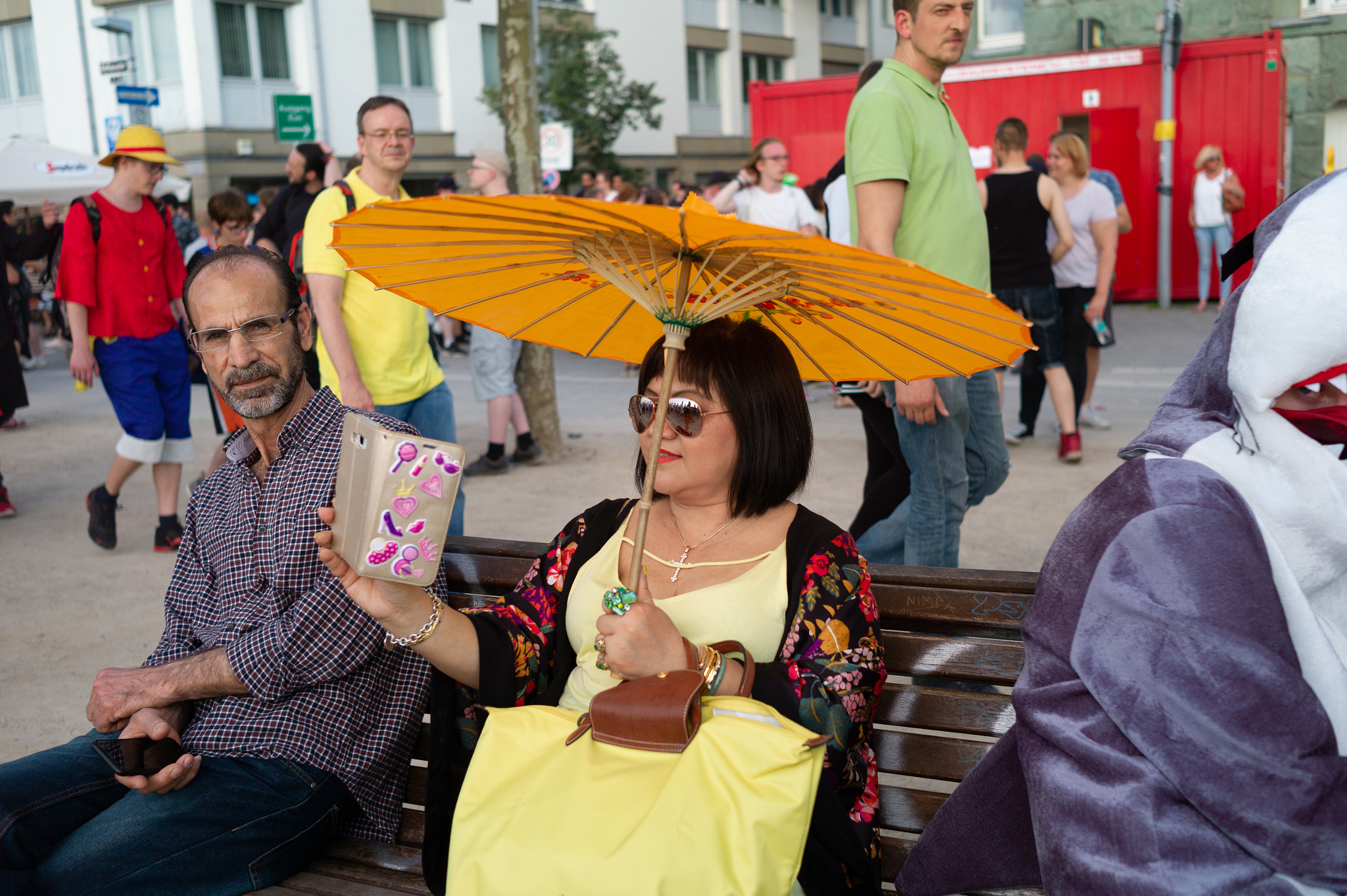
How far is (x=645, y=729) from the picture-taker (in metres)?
1.89

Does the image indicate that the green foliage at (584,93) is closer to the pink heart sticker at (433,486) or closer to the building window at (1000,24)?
the building window at (1000,24)

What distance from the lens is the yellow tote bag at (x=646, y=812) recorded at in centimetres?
178

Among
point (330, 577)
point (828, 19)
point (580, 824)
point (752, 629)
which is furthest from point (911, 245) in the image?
point (828, 19)

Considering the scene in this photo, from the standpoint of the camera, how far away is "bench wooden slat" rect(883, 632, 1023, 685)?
7.59ft

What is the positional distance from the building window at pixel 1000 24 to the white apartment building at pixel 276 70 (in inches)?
404

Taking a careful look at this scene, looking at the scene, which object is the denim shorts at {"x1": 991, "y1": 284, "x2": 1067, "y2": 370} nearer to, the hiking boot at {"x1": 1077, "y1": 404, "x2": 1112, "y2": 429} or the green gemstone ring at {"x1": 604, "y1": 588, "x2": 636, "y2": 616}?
the hiking boot at {"x1": 1077, "y1": 404, "x2": 1112, "y2": 429}

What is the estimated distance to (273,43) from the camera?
26.1 meters

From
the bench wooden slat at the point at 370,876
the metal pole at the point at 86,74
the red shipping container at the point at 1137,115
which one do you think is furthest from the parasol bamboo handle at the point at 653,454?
the metal pole at the point at 86,74

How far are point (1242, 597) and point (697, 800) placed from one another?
837mm

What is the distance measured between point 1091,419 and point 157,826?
7257 mm

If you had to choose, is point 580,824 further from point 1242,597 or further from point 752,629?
point 1242,597

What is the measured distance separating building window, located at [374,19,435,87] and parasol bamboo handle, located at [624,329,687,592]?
1081 inches

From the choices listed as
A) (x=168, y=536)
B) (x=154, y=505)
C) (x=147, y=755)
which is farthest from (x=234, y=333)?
(x=154, y=505)

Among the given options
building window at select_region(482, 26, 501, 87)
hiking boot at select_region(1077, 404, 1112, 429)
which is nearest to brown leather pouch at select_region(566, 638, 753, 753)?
hiking boot at select_region(1077, 404, 1112, 429)
